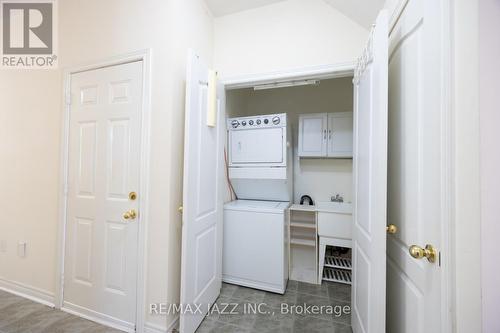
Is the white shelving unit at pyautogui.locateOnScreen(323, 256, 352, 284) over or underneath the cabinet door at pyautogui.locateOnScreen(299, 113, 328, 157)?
underneath

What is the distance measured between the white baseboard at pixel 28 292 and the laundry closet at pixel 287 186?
62.9 inches

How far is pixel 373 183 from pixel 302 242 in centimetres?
168

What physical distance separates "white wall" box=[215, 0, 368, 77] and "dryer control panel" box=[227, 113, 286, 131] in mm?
493

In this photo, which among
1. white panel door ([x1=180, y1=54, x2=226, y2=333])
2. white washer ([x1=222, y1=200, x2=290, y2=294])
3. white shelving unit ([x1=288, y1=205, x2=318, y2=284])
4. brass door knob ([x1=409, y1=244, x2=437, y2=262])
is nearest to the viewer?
brass door knob ([x1=409, y1=244, x2=437, y2=262])

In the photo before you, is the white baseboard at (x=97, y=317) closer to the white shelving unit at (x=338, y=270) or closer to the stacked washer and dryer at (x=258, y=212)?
the stacked washer and dryer at (x=258, y=212)

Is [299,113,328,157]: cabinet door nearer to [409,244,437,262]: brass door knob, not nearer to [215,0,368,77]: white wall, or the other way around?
[215,0,368,77]: white wall

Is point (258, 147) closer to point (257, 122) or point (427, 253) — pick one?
point (257, 122)

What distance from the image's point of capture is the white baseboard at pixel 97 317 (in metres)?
1.58

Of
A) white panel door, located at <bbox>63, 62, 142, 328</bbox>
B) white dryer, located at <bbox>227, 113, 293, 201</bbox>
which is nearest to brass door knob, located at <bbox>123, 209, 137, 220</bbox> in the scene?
white panel door, located at <bbox>63, 62, 142, 328</bbox>

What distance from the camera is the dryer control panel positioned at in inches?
87.9

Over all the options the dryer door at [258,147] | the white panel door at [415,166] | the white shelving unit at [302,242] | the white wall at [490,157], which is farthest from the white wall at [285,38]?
the white shelving unit at [302,242]

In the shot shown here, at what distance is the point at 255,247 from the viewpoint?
7.02 ft

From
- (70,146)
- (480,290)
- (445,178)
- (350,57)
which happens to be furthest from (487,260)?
(70,146)

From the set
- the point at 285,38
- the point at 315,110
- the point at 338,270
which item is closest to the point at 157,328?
the point at 338,270
